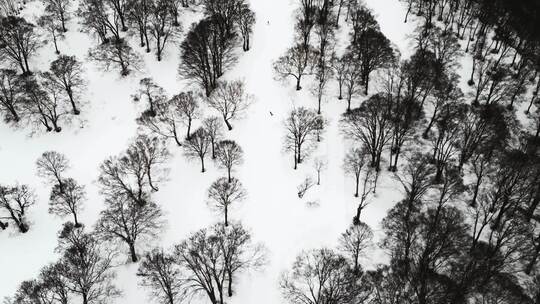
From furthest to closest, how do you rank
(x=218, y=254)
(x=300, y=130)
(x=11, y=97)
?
(x=11, y=97) < (x=300, y=130) < (x=218, y=254)

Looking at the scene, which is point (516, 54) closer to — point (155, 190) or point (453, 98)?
point (453, 98)

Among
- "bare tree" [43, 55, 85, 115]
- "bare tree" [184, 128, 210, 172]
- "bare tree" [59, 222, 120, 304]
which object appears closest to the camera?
"bare tree" [59, 222, 120, 304]

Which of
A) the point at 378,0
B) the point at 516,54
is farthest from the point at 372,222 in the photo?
the point at 378,0

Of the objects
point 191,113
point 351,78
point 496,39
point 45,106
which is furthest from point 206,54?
point 496,39

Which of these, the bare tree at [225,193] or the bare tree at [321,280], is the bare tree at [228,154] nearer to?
the bare tree at [225,193]

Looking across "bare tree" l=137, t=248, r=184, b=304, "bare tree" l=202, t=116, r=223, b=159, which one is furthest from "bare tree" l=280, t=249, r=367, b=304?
"bare tree" l=202, t=116, r=223, b=159

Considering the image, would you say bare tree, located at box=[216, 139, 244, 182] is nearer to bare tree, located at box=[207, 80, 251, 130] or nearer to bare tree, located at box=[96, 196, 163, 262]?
bare tree, located at box=[207, 80, 251, 130]

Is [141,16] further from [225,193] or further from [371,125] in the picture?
[371,125]
